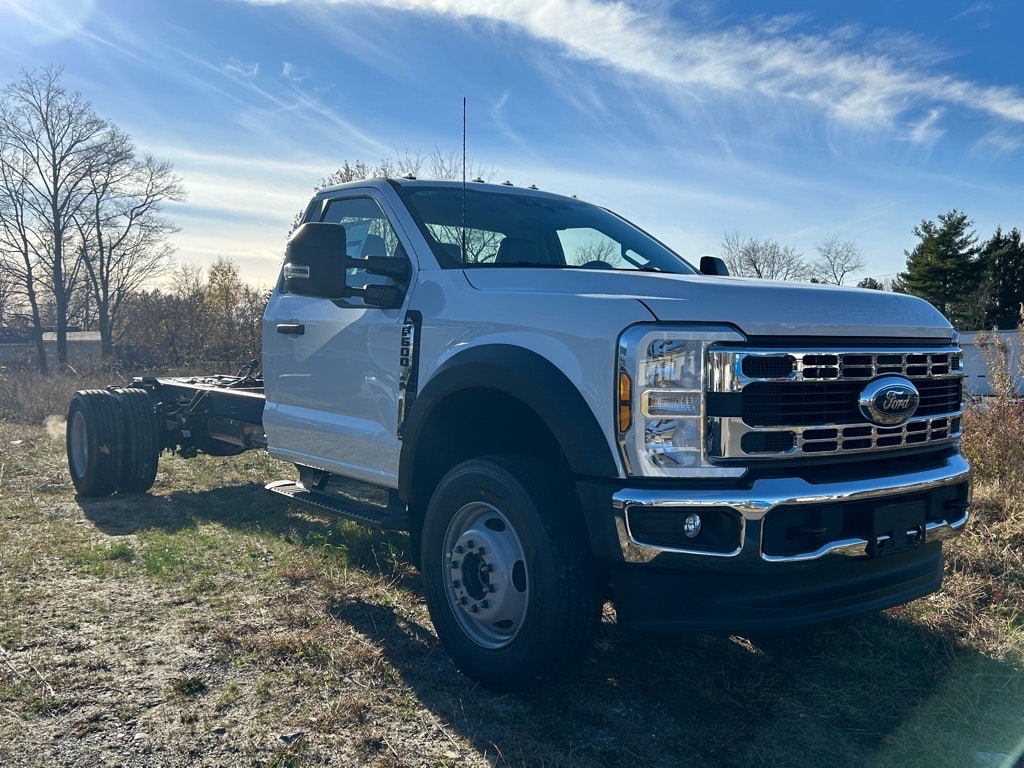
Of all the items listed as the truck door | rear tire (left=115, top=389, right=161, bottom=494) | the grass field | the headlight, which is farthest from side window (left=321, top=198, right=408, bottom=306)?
rear tire (left=115, top=389, right=161, bottom=494)

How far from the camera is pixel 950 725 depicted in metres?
3.07

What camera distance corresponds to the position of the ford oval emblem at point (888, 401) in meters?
2.89

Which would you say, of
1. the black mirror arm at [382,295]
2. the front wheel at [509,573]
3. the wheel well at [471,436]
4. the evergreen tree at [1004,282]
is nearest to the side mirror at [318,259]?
the black mirror arm at [382,295]

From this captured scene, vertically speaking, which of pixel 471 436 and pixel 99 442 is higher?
pixel 471 436

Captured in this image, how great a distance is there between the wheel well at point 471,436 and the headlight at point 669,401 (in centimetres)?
74

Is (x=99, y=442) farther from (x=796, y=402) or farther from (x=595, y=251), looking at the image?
(x=796, y=402)

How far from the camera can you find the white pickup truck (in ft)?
8.85

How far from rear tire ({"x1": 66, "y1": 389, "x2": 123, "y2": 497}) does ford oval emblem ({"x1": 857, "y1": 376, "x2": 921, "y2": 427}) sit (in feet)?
20.0

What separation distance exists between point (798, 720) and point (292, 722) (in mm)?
1890

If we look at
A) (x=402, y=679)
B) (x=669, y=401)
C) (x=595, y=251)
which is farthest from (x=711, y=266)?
(x=402, y=679)

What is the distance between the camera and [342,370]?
4496 millimetres

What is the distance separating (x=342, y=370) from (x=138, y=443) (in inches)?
136

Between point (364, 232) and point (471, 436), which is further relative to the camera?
point (364, 232)

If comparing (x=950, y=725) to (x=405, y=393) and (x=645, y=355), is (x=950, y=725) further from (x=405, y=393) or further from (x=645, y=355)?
(x=405, y=393)
